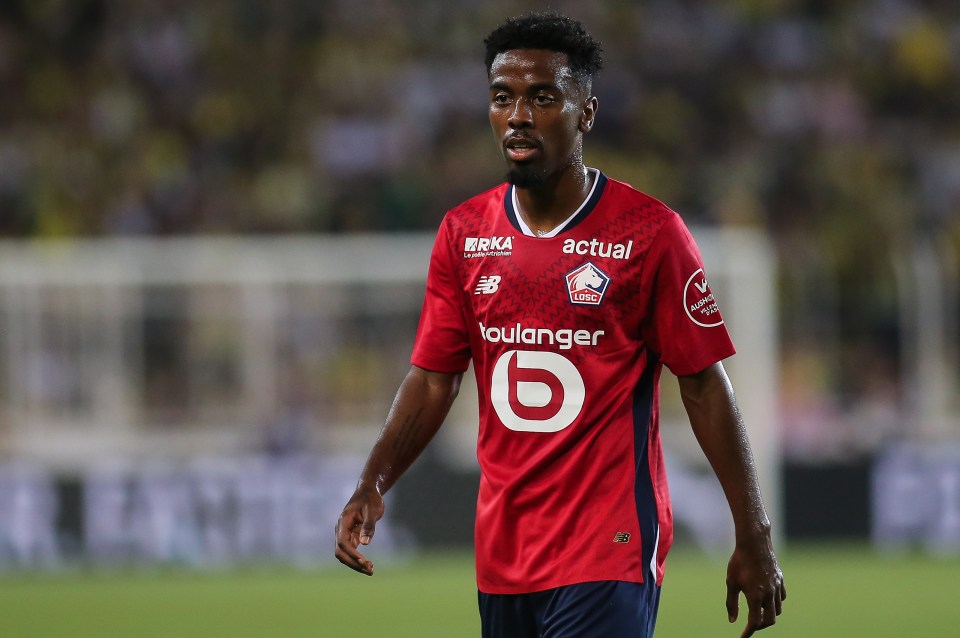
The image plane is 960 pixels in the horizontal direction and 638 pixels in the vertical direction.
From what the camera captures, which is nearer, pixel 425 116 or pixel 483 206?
pixel 483 206

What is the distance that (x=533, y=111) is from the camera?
4109 millimetres

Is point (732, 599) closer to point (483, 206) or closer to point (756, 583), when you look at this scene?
point (756, 583)

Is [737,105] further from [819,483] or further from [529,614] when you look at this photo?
[529,614]

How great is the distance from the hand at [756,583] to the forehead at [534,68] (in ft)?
4.16

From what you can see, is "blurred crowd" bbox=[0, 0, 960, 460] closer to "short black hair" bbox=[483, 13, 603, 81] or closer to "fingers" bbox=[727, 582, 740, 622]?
"short black hair" bbox=[483, 13, 603, 81]

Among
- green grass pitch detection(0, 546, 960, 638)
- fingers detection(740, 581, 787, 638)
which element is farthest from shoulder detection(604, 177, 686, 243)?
green grass pitch detection(0, 546, 960, 638)

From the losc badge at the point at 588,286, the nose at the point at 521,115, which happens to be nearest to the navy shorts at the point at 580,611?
the losc badge at the point at 588,286

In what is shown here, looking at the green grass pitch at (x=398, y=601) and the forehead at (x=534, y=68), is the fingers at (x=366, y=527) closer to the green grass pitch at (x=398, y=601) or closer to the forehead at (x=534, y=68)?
the forehead at (x=534, y=68)

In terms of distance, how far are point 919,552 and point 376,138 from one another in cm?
678

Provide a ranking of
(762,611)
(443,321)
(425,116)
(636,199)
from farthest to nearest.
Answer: (425,116)
(443,321)
(636,199)
(762,611)

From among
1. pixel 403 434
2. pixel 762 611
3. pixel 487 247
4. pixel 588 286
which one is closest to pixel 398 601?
pixel 403 434

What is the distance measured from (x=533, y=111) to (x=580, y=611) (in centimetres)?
127

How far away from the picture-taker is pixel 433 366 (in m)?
4.42

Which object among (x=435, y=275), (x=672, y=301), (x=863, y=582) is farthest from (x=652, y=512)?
(x=863, y=582)
